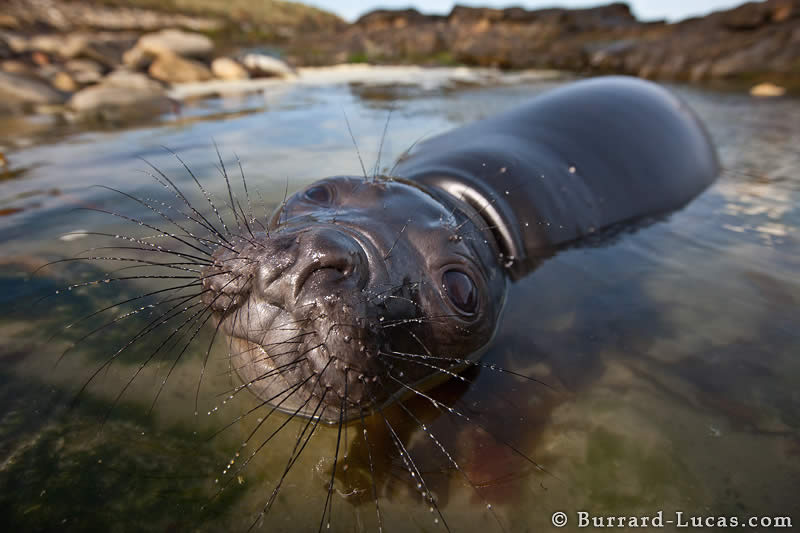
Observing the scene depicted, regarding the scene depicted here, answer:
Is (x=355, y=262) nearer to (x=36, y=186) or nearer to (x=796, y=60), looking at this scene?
(x=36, y=186)

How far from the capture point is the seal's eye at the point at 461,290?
2.35 metres

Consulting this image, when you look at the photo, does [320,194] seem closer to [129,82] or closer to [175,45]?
[129,82]

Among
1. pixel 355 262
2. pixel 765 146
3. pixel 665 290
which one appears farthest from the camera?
pixel 765 146

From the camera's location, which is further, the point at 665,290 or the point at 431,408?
the point at 665,290

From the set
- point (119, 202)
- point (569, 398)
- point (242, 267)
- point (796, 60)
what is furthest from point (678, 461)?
point (796, 60)

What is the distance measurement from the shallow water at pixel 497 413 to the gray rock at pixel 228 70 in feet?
49.7

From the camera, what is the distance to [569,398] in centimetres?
232

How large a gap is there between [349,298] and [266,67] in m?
19.6

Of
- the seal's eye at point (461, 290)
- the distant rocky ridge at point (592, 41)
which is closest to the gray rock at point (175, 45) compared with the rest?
→ the distant rocky ridge at point (592, 41)

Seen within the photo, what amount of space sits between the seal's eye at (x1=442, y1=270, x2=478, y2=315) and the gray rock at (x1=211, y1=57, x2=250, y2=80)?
17.7 m

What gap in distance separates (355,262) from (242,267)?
48 cm

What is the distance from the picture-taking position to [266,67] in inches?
747

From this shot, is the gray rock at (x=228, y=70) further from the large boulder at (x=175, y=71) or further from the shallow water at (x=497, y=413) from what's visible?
the shallow water at (x=497, y=413)

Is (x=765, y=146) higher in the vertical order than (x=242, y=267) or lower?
lower
